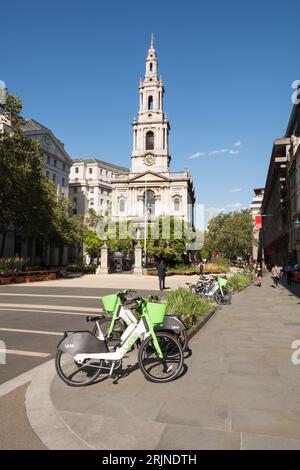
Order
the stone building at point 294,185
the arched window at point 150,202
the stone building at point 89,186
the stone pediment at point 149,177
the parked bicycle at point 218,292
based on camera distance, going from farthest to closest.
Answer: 1. the stone building at point 89,186
2. the arched window at point 150,202
3. the stone pediment at point 149,177
4. the stone building at point 294,185
5. the parked bicycle at point 218,292

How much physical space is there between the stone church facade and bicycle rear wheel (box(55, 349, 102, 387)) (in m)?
70.6

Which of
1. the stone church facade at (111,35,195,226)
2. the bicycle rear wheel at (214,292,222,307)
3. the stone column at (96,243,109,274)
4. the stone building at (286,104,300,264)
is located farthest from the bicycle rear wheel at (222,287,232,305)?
the stone church facade at (111,35,195,226)

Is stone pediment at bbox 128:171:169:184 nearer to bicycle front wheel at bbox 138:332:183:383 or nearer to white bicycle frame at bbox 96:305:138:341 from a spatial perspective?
white bicycle frame at bbox 96:305:138:341

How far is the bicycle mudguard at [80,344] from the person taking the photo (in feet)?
17.4

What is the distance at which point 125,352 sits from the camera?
556 cm

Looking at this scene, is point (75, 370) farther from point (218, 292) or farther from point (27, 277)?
point (27, 277)

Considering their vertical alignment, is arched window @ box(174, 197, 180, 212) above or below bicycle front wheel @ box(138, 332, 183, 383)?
above

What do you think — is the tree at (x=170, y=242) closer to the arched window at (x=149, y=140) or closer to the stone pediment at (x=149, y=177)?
the stone pediment at (x=149, y=177)

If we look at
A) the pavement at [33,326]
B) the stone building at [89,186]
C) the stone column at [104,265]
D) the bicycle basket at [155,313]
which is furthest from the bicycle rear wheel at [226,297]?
the stone building at [89,186]

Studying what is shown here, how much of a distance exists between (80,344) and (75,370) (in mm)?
691

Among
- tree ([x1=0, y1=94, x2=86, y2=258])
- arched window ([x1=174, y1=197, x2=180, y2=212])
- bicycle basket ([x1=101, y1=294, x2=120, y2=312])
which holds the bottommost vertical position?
bicycle basket ([x1=101, y1=294, x2=120, y2=312])

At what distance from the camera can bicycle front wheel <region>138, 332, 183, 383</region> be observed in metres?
5.61

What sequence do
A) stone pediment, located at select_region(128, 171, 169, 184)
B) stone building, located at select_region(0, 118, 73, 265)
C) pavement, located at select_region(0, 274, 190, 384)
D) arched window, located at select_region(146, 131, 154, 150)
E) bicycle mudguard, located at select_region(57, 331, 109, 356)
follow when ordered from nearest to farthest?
1. bicycle mudguard, located at select_region(57, 331, 109, 356)
2. pavement, located at select_region(0, 274, 190, 384)
3. stone building, located at select_region(0, 118, 73, 265)
4. stone pediment, located at select_region(128, 171, 169, 184)
5. arched window, located at select_region(146, 131, 154, 150)
